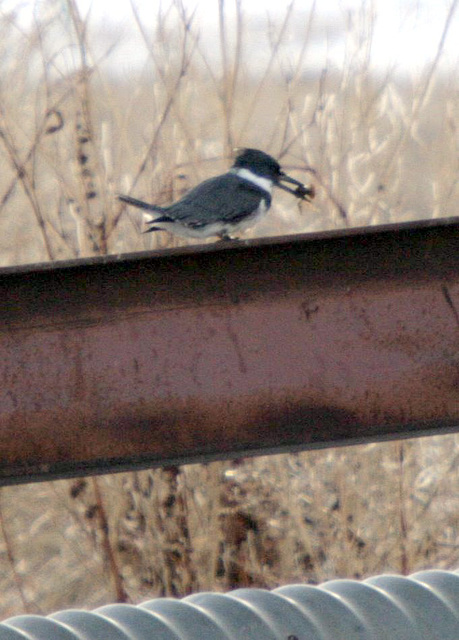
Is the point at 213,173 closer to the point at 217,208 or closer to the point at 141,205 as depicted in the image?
the point at 217,208

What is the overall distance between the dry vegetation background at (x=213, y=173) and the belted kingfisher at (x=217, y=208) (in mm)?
664

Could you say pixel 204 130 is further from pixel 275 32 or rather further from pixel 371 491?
pixel 371 491

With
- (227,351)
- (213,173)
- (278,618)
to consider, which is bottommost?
(278,618)

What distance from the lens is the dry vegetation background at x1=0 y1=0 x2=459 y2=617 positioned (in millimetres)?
4195

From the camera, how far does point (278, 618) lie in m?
2.69

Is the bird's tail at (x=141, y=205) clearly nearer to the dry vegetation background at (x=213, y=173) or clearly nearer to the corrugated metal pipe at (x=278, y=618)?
the dry vegetation background at (x=213, y=173)

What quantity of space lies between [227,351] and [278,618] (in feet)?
3.10

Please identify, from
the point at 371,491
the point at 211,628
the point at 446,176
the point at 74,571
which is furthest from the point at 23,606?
the point at 446,176

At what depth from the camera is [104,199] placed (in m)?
4.21

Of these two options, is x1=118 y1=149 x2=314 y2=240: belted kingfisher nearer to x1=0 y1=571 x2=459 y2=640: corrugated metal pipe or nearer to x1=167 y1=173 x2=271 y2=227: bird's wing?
x1=167 y1=173 x2=271 y2=227: bird's wing

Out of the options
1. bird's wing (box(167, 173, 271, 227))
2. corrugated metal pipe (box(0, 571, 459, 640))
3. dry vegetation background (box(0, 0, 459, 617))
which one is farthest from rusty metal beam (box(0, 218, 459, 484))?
dry vegetation background (box(0, 0, 459, 617))

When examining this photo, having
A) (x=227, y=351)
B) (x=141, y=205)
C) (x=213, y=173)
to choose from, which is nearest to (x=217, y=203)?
(x=141, y=205)

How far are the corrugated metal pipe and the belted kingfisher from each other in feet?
4.23

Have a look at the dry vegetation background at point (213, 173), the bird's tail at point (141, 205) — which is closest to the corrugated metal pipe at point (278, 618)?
the bird's tail at point (141, 205)
